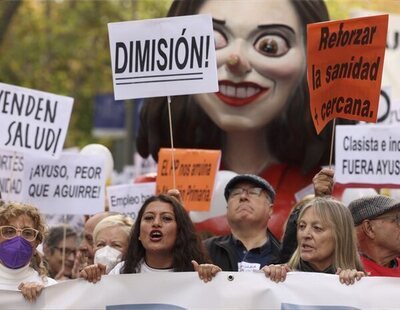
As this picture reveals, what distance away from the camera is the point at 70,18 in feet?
111

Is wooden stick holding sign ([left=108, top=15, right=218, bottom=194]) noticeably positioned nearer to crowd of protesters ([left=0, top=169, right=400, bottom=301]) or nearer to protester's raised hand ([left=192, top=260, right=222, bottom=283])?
crowd of protesters ([left=0, top=169, right=400, bottom=301])

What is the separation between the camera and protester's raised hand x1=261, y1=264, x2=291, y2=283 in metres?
7.06

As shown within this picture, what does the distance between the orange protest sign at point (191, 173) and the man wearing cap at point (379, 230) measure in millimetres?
2729

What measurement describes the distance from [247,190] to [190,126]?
3557mm

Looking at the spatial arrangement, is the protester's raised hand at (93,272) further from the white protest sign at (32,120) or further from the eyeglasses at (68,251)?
the eyeglasses at (68,251)

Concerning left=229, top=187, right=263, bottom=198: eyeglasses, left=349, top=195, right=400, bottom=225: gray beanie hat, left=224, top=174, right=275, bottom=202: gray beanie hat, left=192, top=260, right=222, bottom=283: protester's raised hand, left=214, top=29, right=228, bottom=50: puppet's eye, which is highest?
left=214, top=29, right=228, bottom=50: puppet's eye

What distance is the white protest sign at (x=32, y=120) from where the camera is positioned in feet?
33.2

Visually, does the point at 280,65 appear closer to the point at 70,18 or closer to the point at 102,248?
the point at 102,248

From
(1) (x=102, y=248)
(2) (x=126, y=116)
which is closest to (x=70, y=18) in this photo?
(2) (x=126, y=116)

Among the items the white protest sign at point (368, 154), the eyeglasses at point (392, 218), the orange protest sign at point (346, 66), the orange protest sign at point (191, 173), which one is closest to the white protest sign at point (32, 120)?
the orange protest sign at point (191, 173)

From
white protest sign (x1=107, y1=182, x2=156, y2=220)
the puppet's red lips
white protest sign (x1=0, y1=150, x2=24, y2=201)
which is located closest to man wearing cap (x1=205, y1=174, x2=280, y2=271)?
white protest sign (x1=0, y1=150, x2=24, y2=201)

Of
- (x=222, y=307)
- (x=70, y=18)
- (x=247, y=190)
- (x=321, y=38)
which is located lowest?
(x=222, y=307)

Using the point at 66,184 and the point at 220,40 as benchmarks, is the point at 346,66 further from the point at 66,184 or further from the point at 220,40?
the point at 220,40

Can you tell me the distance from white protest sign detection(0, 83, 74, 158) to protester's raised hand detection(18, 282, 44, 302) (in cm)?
292
